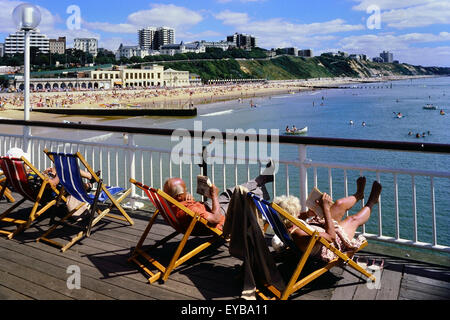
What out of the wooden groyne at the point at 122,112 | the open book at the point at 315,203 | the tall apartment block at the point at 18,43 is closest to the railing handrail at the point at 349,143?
the open book at the point at 315,203

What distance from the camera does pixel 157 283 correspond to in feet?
11.0

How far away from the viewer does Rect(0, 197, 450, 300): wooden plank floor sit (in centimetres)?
311

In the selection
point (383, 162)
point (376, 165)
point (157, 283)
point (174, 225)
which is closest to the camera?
point (157, 283)

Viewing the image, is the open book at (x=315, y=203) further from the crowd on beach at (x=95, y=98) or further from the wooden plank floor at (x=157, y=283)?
the crowd on beach at (x=95, y=98)

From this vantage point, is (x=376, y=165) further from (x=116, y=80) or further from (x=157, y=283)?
(x=116, y=80)

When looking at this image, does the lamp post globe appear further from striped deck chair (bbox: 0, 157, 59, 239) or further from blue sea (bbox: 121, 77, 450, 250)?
blue sea (bbox: 121, 77, 450, 250)

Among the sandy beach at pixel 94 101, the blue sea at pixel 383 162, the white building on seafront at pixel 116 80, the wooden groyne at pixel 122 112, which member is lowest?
the blue sea at pixel 383 162

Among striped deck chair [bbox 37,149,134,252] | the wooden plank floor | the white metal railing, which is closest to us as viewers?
the wooden plank floor

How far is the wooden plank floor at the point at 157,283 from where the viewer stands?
10.2 feet

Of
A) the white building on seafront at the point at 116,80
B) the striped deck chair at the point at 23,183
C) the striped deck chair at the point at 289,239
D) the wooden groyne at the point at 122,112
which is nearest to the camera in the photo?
the striped deck chair at the point at 289,239

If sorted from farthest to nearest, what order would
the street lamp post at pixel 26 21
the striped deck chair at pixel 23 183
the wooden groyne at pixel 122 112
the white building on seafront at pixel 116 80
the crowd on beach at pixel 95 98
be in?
the white building on seafront at pixel 116 80 → the crowd on beach at pixel 95 98 → the wooden groyne at pixel 122 112 → the street lamp post at pixel 26 21 → the striped deck chair at pixel 23 183

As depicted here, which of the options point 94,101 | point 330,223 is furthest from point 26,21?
point 94,101

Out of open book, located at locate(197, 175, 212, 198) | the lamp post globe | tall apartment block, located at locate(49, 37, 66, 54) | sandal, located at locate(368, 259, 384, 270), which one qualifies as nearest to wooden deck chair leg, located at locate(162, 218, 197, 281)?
open book, located at locate(197, 175, 212, 198)

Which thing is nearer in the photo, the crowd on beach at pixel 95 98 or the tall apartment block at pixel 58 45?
the crowd on beach at pixel 95 98
